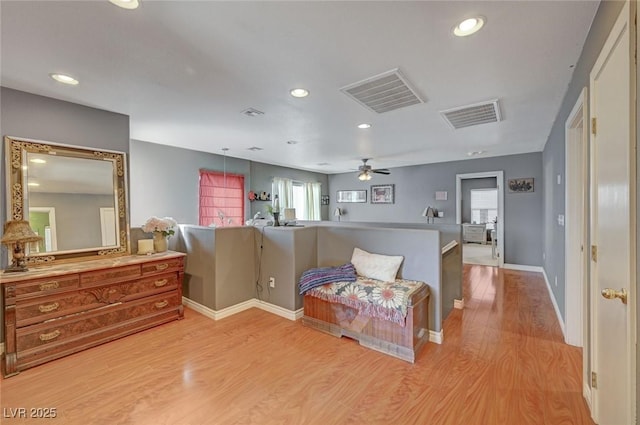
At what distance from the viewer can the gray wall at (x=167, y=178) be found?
454cm

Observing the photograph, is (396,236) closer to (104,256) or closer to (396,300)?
(396,300)

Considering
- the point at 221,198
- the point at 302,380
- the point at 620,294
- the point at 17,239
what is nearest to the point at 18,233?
the point at 17,239

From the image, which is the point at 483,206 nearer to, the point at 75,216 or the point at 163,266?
the point at 163,266

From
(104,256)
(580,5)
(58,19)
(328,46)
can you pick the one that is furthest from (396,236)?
(104,256)

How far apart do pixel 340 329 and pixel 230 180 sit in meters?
4.29

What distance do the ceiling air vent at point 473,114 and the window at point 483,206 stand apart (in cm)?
684

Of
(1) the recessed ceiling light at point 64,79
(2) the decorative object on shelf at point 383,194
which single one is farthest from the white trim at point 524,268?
(1) the recessed ceiling light at point 64,79

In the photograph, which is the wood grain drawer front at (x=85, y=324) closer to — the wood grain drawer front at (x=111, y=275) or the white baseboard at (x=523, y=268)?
the wood grain drawer front at (x=111, y=275)

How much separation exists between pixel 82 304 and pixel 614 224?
3.99 metres

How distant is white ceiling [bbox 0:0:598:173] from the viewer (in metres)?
1.58

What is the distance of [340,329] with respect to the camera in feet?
9.19

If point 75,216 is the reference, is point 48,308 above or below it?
below

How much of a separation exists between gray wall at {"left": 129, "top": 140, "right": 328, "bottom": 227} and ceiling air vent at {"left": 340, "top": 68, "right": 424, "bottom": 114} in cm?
375

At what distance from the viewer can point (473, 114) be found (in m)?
3.31
